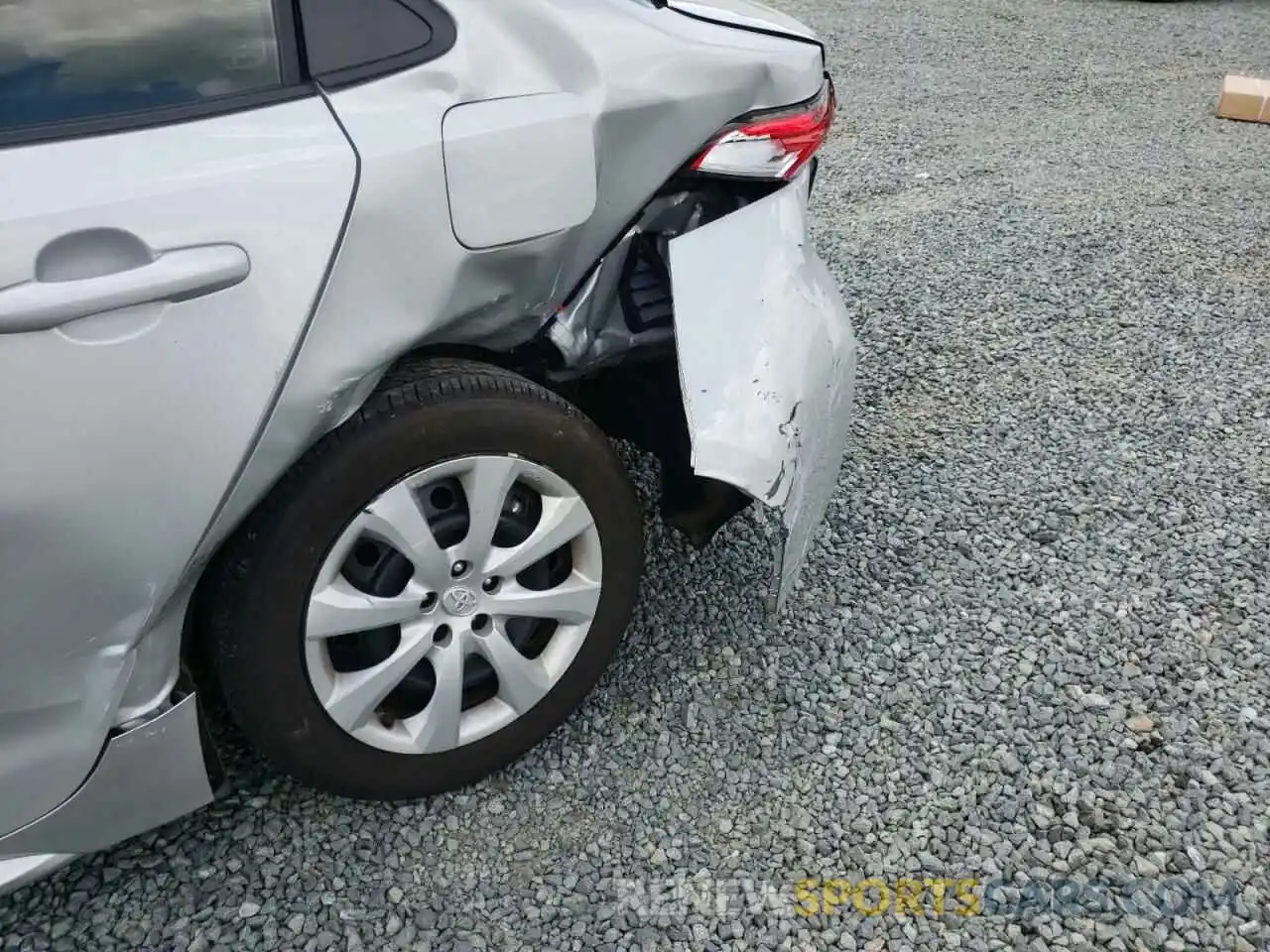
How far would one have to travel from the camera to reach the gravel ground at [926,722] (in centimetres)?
193

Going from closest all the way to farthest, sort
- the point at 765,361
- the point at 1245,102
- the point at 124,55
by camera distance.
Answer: the point at 124,55 → the point at 765,361 → the point at 1245,102

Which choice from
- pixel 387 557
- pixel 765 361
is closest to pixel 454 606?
pixel 387 557

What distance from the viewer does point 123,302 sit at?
1453mm

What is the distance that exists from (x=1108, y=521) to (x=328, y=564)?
2.16 metres

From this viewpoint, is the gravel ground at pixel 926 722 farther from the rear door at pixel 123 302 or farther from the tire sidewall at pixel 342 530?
the rear door at pixel 123 302

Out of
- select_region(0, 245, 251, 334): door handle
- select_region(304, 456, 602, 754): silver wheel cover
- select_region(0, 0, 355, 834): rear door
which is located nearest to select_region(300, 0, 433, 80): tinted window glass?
select_region(0, 0, 355, 834): rear door

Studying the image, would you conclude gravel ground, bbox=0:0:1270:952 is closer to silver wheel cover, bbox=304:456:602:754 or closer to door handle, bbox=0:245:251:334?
silver wheel cover, bbox=304:456:602:754

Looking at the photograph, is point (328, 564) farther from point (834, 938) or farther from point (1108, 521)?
point (1108, 521)

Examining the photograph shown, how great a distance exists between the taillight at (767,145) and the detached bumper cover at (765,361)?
0.06 m

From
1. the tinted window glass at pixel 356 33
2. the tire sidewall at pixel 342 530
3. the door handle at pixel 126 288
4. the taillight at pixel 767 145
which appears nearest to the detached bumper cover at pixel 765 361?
the taillight at pixel 767 145

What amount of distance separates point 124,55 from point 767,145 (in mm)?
1177

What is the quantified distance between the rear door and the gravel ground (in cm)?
54

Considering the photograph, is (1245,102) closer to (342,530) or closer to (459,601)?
(459,601)

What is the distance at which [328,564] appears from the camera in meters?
1.80
